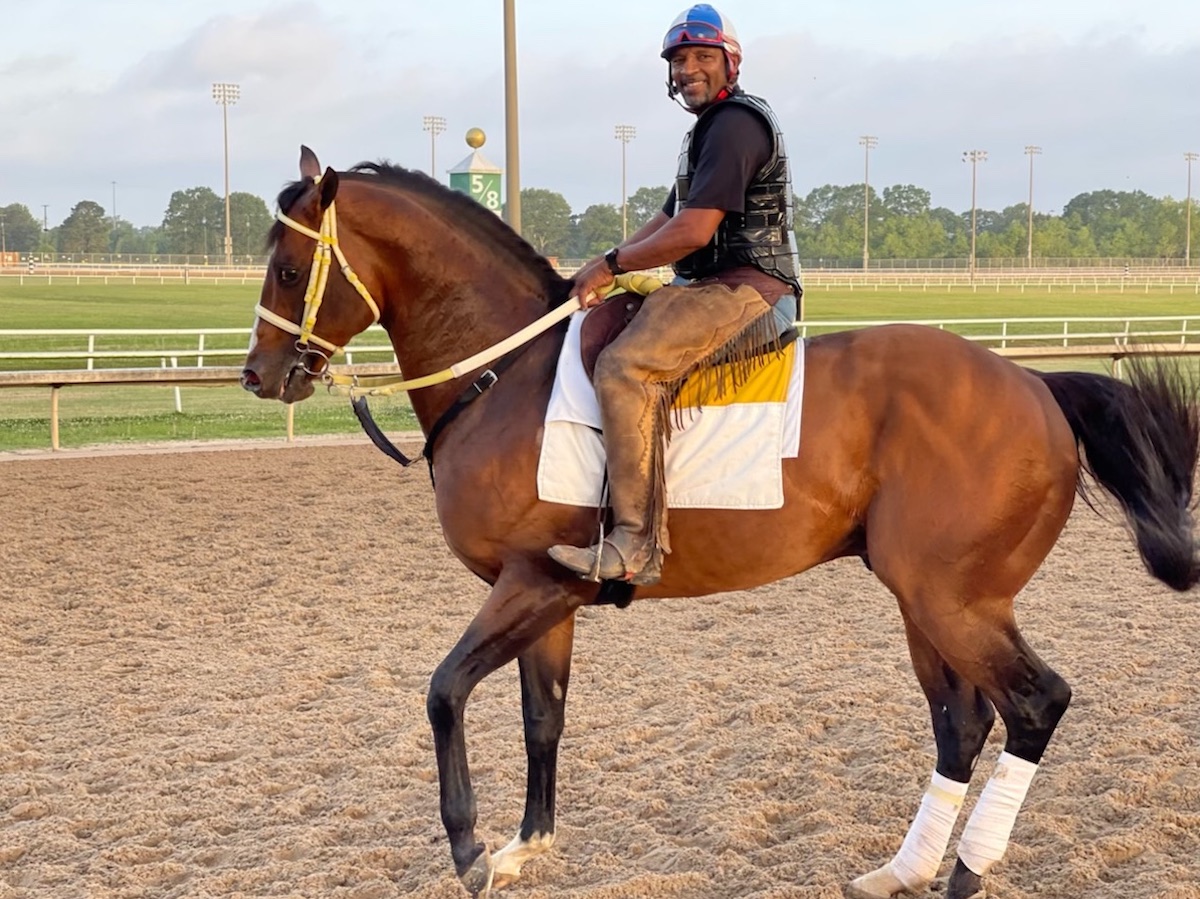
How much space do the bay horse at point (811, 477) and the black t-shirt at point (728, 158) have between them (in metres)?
0.64

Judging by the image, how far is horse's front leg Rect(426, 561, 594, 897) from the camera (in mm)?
4012

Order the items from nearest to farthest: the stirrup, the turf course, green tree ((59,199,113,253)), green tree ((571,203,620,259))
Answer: the stirrup
the turf course
green tree ((571,203,620,259))
green tree ((59,199,113,253))

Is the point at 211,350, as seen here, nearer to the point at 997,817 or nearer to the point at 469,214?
the point at 469,214

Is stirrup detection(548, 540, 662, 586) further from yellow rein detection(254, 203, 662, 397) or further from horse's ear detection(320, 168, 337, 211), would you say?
horse's ear detection(320, 168, 337, 211)

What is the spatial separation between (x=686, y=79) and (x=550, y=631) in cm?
191

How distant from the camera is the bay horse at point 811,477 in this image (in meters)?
4.04

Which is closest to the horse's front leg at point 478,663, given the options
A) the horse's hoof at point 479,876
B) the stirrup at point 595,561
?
the horse's hoof at point 479,876

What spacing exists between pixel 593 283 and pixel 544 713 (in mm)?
1496

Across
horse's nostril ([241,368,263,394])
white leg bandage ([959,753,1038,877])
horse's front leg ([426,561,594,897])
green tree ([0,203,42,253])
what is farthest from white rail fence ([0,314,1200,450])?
green tree ([0,203,42,253])

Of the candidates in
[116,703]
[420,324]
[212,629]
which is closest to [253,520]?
[212,629]

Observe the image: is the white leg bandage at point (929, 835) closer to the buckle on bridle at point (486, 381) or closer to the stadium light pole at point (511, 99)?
the buckle on bridle at point (486, 381)

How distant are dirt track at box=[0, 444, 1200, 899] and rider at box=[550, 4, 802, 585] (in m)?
1.20

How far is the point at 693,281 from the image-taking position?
4340mm

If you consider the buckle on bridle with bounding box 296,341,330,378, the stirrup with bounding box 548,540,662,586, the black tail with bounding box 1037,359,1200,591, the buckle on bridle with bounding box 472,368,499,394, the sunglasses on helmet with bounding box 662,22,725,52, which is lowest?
the stirrup with bounding box 548,540,662,586
